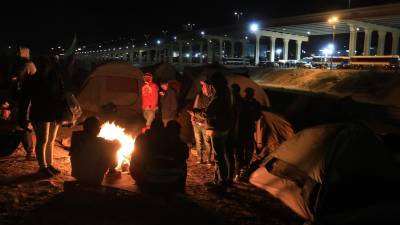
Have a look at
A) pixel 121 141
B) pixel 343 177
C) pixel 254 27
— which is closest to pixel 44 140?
pixel 121 141

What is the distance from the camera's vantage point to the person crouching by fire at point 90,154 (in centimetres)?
551

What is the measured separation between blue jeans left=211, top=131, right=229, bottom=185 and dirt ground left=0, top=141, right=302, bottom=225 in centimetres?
29

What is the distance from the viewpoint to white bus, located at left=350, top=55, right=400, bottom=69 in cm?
2955

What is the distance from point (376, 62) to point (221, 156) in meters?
29.1

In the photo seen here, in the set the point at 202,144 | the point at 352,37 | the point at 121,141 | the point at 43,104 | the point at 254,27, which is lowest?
the point at 202,144

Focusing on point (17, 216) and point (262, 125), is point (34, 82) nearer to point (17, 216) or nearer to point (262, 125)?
point (17, 216)

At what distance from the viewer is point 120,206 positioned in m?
5.21

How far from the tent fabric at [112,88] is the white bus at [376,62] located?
24039mm

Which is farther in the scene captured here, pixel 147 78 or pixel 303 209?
pixel 147 78

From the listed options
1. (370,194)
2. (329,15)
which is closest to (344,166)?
(370,194)

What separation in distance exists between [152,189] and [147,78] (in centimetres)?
514

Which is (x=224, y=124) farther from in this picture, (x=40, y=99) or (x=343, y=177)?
(x=40, y=99)

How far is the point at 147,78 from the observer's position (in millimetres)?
9961

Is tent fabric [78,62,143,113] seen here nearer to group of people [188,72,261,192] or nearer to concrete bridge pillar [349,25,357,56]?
group of people [188,72,261,192]
